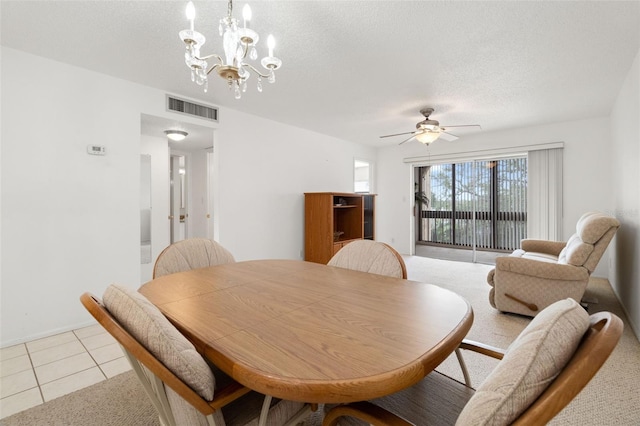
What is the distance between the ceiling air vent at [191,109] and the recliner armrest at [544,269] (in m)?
3.71

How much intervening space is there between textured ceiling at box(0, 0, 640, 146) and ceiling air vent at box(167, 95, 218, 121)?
105 millimetres

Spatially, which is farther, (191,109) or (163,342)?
(191,109)

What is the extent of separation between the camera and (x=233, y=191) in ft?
13.0

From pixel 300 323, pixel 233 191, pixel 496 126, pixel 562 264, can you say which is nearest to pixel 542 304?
pixel 562 264

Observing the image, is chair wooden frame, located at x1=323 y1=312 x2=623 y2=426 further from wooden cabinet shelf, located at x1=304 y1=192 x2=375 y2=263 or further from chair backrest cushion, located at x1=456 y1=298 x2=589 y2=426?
wooden cabinet shelf, located at x1=304 y1=192 x2=375 y2=263

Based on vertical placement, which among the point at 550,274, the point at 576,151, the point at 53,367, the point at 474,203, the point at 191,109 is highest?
the point at 191,109

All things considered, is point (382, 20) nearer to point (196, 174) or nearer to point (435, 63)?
point (435, 63)

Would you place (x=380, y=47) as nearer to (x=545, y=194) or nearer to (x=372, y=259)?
(x=372, y=259)

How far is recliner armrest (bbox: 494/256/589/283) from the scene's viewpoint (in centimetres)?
264

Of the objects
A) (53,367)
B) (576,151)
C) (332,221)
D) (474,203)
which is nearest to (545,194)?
(576,151)

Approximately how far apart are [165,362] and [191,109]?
3356mm

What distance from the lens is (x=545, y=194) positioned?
4.78 metres

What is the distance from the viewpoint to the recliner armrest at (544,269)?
2645 mm

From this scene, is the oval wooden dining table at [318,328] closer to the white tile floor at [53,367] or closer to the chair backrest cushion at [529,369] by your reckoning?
the chair backrest cushion at [529,369]
